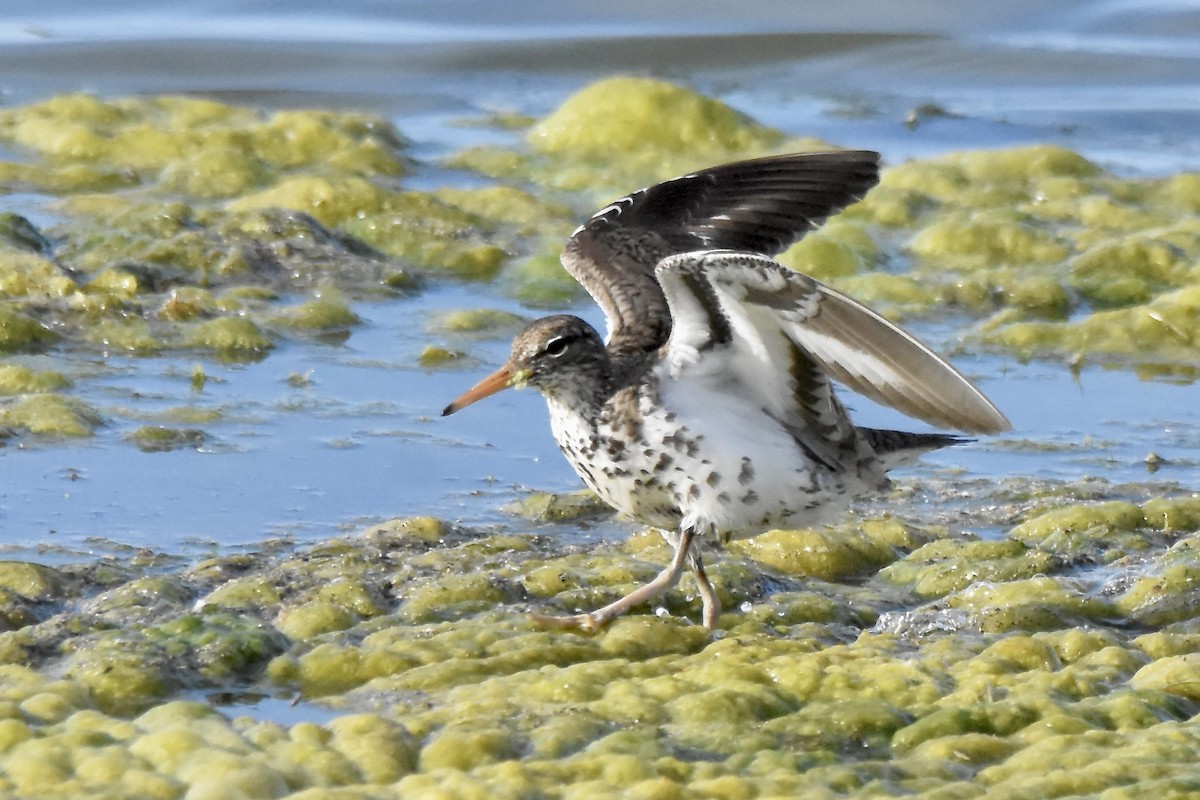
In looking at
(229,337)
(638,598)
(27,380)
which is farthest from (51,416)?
(638,598)

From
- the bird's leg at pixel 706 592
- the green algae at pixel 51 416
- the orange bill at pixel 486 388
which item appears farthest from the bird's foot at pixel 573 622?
the green algae at pixel 51 416

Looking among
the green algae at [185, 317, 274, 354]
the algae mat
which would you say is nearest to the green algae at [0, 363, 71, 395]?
the algae mat

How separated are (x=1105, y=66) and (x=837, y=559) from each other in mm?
7699

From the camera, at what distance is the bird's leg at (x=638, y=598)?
5012 millimetres

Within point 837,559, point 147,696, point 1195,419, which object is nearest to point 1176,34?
point 1195,419

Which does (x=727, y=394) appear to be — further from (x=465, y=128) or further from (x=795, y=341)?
(x=465, y=128)

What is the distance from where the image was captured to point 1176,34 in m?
13.2

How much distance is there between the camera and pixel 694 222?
6051 mm

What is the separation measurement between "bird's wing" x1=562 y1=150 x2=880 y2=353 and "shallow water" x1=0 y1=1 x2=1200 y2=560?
2.55 feet

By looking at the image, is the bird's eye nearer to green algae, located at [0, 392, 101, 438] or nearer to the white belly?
the white belly

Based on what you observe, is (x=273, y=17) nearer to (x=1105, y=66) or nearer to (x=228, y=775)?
(x=1105, y=66)

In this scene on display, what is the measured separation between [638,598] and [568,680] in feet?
2.11

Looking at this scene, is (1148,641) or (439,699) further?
(1148,641)

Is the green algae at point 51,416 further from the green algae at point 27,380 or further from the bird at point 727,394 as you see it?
the bird at point 727,394
